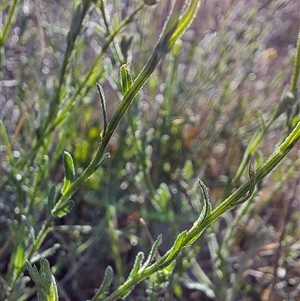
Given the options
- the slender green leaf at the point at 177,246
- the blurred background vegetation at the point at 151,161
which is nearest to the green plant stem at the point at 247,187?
the slender green leaf at the point at 177,246

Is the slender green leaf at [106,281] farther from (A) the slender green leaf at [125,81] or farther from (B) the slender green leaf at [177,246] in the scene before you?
(A) the slender green leaf at [125,81]

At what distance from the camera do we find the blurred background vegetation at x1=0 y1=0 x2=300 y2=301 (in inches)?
44.1

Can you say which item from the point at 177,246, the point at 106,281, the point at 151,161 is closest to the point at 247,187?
the point at 177,246

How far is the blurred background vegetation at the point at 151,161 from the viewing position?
3.67ft

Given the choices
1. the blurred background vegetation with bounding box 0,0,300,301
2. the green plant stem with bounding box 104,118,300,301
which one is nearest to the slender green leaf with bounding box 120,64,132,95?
the green plant stem with bounding box 104,118,300,301

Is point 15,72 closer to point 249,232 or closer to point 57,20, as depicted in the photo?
point 57,20

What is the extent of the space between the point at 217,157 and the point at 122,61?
0.79 m

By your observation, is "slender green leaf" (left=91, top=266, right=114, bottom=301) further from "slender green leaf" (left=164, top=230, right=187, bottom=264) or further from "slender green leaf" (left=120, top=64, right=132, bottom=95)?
"slender green leaf" (left=120, top=64, right=132, bottom=95)

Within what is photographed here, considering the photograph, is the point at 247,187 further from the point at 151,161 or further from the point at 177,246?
the point at 151,161

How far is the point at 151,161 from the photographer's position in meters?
1.59

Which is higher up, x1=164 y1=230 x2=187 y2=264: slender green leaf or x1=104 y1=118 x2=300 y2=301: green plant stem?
x1=104 y1=118 x2=300 y2=301: green plant stem

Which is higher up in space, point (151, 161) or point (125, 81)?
point (125, 81)

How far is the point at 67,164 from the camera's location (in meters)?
0.73

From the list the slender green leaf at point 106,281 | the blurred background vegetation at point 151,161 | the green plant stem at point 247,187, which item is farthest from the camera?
the blurred background vegetation at point 151,161
